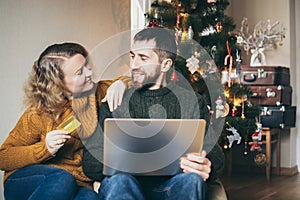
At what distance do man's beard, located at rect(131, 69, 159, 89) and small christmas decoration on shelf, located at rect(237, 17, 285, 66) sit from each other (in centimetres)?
283

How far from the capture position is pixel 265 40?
189 inches

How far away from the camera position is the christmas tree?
288 centimetres

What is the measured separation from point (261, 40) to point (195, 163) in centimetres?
331

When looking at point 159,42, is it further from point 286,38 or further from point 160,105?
point 286,38

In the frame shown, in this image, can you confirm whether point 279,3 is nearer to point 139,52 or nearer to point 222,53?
point 222,53

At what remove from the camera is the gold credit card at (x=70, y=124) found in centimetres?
173

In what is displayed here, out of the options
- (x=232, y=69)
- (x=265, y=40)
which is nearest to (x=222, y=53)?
(x=232, y=69)

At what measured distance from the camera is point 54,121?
1878 mm

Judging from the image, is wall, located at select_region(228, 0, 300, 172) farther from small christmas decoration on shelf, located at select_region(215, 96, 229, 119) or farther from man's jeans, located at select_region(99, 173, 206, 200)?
man's jeans, located at select_region(99, 173, 206, 200)

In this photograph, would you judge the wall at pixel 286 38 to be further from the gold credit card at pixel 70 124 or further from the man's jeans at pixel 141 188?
A: the gold credit card at pixel 70 124

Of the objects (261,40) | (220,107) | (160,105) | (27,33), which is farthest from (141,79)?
(261,40)

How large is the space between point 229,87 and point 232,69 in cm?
12

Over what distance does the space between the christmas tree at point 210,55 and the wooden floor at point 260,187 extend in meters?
0.73

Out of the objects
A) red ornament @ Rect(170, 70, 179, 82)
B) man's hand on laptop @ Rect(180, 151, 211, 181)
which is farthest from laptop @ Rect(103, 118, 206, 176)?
red ornament @ Rect(170, 70, 179, 82)
